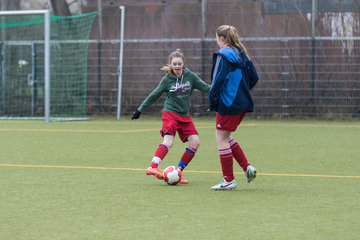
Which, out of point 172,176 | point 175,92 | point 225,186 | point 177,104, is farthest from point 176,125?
point 225,186

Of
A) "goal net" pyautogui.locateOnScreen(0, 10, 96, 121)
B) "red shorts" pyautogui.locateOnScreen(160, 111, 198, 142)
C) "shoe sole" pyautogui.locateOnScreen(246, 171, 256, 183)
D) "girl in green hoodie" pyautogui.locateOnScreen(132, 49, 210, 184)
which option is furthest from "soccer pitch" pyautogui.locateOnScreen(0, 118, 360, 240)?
"goal net" pyautogui.locateOnScreen(0, 10, 96, 121)

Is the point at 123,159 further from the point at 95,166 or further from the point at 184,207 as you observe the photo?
the point at 184,207

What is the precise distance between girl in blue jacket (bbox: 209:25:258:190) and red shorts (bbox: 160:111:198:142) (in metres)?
0.98

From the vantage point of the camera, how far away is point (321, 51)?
20.6 m

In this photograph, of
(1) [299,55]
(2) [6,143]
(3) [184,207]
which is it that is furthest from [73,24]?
(3) [184,207]

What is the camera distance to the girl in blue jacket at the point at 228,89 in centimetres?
805

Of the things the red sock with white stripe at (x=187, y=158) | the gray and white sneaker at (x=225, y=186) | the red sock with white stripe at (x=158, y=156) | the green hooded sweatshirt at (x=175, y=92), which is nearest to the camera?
the gray and white sneaker at (x=225, y=186)

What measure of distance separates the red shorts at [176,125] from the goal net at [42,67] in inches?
452

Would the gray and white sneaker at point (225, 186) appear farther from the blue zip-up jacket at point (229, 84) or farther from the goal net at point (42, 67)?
the goal net at point (42, 67)

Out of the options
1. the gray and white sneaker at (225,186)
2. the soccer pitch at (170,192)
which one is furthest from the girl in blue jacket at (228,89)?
the soccer pitch at (170,192)

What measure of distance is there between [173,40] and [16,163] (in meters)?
11.4

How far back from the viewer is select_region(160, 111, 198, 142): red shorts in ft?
30.2

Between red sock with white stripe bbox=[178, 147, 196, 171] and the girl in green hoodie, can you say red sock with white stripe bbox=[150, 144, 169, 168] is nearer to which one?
the girl in green hoodie

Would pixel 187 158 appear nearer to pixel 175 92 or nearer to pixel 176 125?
pixel 176 125
